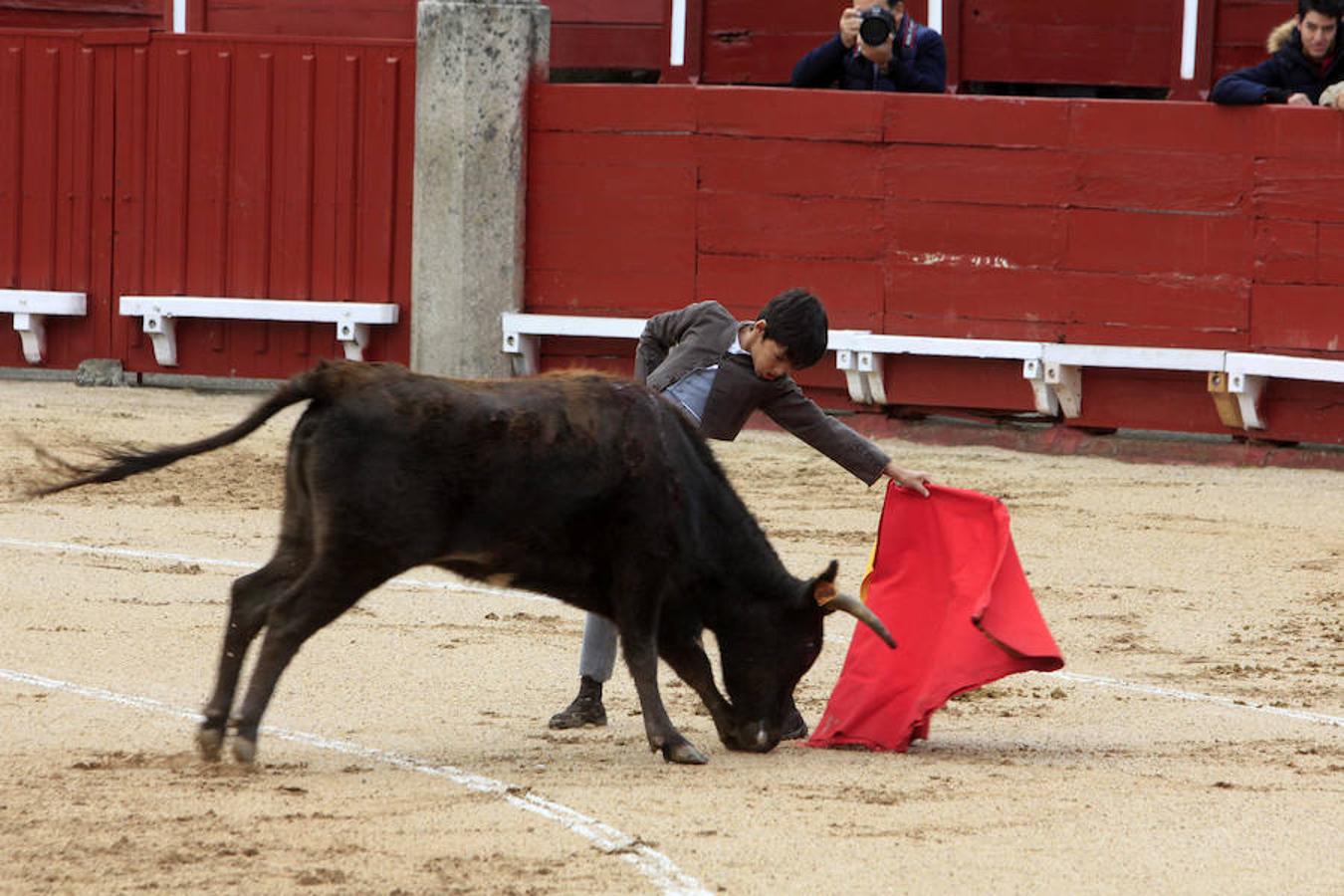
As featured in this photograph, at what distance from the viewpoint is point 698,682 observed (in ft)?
16.1

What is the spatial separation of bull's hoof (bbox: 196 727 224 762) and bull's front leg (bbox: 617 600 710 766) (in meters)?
0.82

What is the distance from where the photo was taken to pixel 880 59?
405 inches

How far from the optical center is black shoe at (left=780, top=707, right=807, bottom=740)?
5000mm

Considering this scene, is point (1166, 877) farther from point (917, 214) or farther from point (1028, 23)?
point (1028, 23)

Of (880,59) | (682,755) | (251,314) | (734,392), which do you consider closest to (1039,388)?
(880,59)

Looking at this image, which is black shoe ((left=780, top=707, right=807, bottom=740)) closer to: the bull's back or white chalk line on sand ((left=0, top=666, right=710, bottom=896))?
the bull's back

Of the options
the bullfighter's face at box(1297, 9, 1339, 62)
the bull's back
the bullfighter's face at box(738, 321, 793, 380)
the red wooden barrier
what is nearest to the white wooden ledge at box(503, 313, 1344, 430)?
the bullfighter's face at box(1297, 9, 1339, 62)

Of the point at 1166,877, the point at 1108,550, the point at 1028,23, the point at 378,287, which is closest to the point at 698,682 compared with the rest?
the point at 1166,877

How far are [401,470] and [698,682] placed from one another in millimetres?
874

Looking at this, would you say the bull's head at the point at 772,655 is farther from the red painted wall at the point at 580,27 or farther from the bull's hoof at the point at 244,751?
the red painted wall at the point at 580,27

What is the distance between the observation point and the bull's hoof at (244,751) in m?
4.45

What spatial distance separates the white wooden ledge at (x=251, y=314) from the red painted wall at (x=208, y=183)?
0.28 feet

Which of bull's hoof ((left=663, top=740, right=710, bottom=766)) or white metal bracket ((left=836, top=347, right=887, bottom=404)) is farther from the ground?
white metal bracket ((left=836, top=347, right=887, bottom=404))

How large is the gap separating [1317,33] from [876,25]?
72.6 inches
